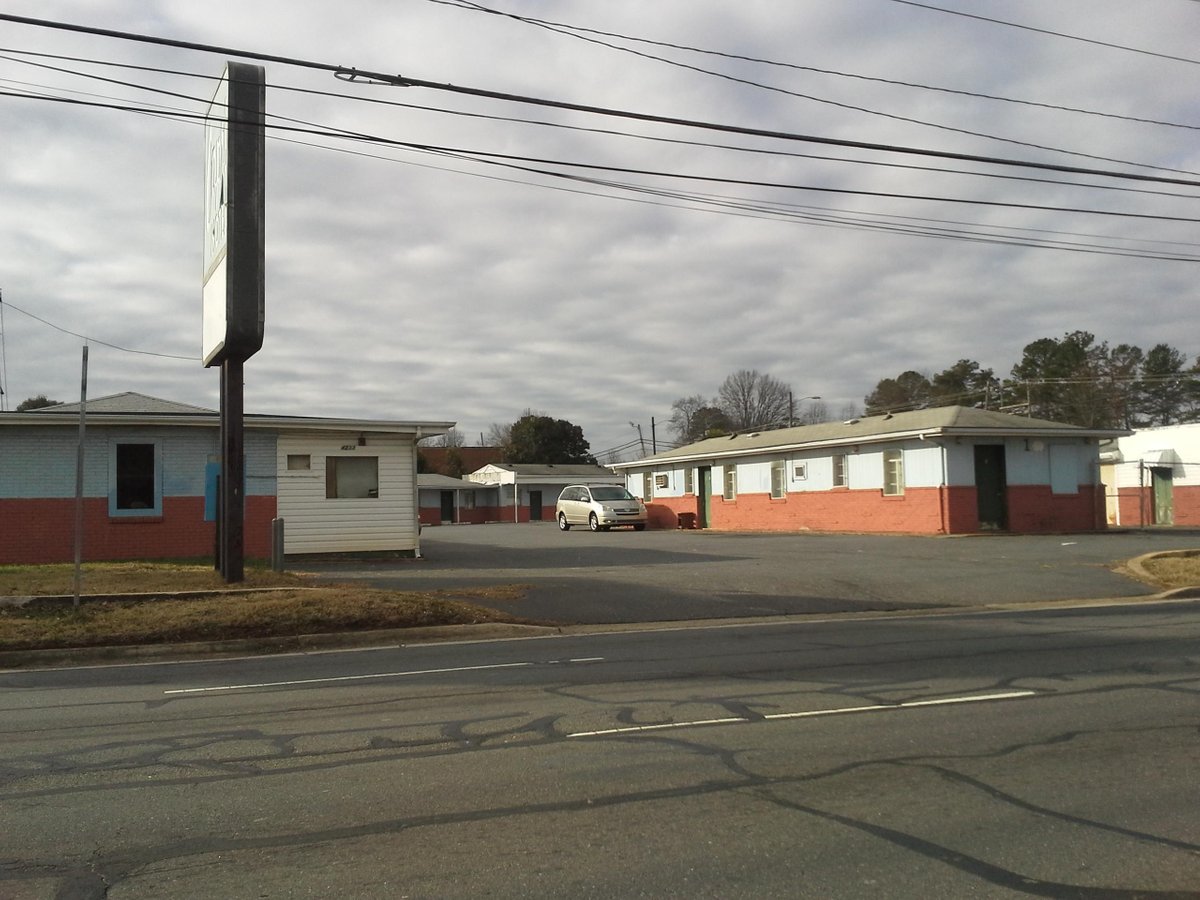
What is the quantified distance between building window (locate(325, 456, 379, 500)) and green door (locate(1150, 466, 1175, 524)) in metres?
29.7

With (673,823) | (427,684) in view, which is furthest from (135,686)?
(673,823)

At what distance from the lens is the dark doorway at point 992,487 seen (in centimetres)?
2930

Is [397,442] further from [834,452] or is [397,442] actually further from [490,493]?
[490,493]

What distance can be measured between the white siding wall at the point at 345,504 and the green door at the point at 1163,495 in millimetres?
28917

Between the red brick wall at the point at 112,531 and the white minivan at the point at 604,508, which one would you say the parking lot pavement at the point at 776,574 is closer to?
the red brick wall at the point at 112,531

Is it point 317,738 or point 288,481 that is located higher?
point 288,481

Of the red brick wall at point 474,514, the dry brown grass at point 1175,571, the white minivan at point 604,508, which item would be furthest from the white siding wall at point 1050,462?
the red brick wall at point 474,514

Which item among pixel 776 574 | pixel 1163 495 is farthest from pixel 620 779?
pixel 1163 495

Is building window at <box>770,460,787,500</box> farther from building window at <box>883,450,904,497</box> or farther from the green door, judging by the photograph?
the green door

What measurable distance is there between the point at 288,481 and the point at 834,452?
60.8ft

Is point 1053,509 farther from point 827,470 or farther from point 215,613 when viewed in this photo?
point 215,613

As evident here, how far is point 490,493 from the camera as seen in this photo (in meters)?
68.2

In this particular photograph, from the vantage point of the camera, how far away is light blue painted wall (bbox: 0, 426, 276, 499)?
21.4 metres

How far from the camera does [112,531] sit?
21922 millimetres
